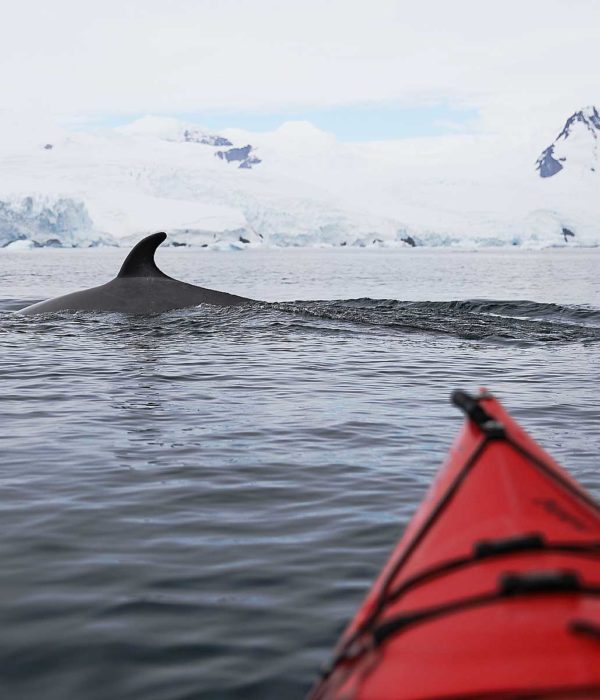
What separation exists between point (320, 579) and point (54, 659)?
150cm

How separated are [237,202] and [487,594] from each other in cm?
10404

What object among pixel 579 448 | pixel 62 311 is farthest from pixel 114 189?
pixel 579 448

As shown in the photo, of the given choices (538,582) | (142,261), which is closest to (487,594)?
(538,582)

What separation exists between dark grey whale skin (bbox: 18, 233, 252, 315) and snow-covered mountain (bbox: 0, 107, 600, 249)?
6358cm

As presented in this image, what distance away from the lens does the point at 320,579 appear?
17.2 feet

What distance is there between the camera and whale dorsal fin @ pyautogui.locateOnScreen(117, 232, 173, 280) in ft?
59.7

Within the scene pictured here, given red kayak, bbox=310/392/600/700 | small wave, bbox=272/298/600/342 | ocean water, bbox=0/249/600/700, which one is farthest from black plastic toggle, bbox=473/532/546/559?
small wave, bbox=272/298/600/342

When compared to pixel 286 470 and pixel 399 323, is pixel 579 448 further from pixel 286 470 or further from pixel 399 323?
pixel 399 323

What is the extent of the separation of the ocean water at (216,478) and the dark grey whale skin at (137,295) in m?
1.35

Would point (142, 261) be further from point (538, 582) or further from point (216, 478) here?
point (538, 582)

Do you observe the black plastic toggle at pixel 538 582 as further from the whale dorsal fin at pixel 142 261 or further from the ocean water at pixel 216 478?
the whale dorsal fin at pixel 142 261

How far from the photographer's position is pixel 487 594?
291 centimetres

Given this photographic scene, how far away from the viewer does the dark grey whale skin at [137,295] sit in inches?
746

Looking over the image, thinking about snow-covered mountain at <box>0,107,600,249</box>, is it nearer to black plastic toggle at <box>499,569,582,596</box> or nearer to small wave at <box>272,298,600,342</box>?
small wave at <box>272,298,600,342</box>
